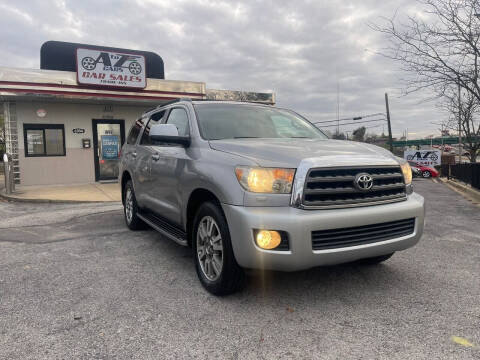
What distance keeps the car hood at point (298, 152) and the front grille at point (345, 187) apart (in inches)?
2.6

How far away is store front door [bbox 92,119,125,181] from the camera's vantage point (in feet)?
44.4

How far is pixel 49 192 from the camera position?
1102 cm

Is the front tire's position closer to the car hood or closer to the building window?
the car hood

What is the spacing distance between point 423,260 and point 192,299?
2.72 metres

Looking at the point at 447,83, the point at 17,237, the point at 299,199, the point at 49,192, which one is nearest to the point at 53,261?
the point at 17,237

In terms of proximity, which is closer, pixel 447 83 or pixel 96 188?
pixel 447 83

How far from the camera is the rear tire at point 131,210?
18.8 feet

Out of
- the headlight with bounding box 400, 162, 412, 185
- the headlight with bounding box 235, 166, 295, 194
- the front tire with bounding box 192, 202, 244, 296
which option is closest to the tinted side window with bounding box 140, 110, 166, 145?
the front tire with bounding box 192, 202, 244, 296

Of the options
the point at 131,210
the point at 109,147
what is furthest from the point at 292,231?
the point at 109,147

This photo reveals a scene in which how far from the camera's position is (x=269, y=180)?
298 cm

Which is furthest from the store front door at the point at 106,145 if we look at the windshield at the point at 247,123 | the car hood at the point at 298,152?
the car hood at the point at 298,152

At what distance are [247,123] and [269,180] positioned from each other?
146 centimetres

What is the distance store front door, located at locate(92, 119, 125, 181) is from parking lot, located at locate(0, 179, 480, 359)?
8981mm

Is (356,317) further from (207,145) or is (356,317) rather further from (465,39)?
(465,39)
